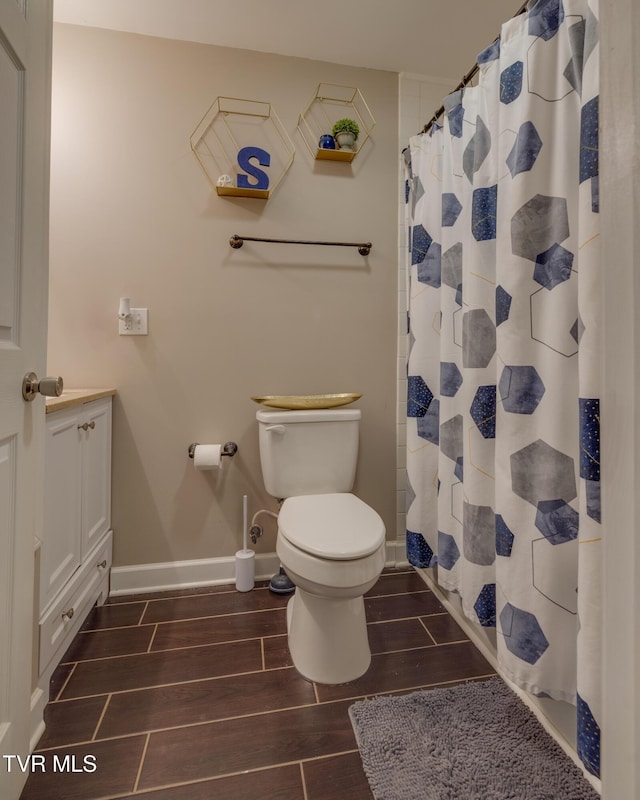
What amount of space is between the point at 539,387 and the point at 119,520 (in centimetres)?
165

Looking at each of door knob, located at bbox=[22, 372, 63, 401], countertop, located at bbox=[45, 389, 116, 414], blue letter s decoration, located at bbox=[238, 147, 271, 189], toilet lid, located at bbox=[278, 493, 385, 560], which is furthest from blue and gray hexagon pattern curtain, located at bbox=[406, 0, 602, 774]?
countertop, located at bbox=[45, 389, 116, 414]

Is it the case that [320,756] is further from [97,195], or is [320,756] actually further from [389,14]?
[389,14]

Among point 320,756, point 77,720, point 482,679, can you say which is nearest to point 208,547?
point 77,720

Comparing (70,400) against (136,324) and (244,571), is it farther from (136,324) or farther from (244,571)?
(244,571)

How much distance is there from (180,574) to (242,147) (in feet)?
6.16

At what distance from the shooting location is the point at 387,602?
5.35 ft

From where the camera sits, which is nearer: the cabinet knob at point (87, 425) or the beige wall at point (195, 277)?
the cabinet knob at point (87, 425)

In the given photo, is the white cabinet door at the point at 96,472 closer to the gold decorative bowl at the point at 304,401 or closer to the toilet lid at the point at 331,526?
the gold decorative bowl at the point at 304,401

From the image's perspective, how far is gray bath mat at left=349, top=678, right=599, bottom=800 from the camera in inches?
35.4

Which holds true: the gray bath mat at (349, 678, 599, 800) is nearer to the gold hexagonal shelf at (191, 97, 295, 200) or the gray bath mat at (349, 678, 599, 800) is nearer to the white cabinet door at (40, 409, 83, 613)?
the white cabinet door at (40, 409, 83, 613)

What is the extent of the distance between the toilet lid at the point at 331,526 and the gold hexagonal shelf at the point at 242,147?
1.31 m

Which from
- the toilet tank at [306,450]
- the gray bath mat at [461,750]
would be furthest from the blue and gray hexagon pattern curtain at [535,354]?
the toilet tank at [306,450]

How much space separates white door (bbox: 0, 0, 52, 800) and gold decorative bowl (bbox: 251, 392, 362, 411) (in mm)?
826

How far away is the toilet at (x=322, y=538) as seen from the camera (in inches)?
44.6
